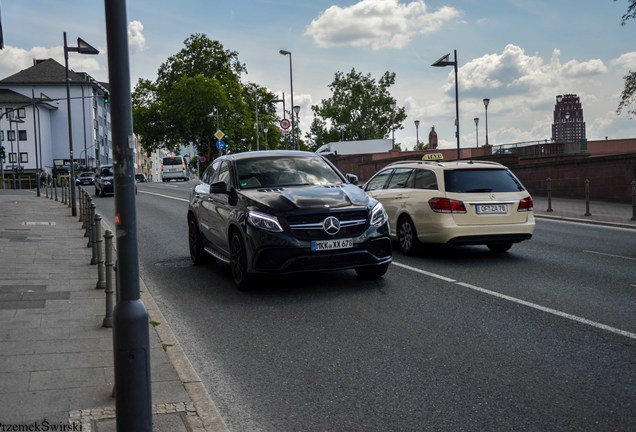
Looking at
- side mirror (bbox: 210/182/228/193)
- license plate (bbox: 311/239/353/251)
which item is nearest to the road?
license plate (bbox: 311/239/353/251)

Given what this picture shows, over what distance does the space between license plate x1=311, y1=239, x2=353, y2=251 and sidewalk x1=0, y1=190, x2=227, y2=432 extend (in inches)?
77.8

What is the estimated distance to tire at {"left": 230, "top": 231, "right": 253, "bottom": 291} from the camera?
9055 millimetres

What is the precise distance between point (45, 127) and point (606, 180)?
92.4 meters

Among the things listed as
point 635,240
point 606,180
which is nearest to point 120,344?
point 635,240

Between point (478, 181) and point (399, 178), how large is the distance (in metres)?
1.76

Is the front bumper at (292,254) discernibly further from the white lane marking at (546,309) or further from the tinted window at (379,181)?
the tinted window at (379,181)

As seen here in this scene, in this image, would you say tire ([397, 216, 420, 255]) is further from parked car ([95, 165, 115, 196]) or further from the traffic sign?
the traffic sign

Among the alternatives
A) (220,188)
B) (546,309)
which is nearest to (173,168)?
(220,188)

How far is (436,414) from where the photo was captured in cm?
464

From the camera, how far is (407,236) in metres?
12.6

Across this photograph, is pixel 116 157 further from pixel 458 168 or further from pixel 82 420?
pixel 458 168

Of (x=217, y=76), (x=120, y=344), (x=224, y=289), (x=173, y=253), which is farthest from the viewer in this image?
(x=217, y=76)

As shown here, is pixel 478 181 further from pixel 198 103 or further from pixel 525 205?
pixel 198 103

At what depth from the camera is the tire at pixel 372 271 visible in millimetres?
9672
